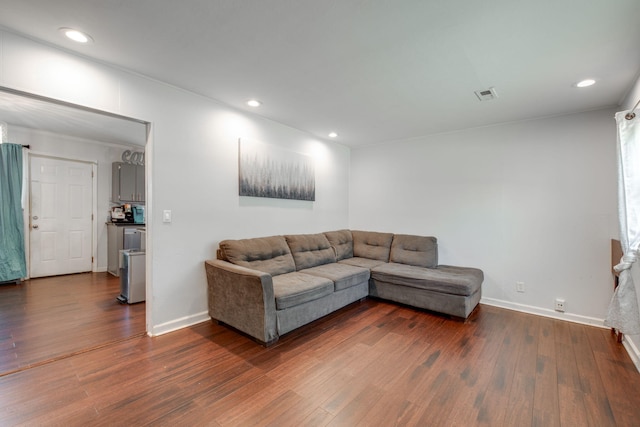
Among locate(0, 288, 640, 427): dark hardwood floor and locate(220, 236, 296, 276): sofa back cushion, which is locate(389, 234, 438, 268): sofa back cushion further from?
locate(220, 236, 296, 276): sofa back cushion

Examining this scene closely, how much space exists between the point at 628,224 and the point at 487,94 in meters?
1.58

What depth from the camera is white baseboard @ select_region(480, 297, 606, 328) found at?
3.03 metres

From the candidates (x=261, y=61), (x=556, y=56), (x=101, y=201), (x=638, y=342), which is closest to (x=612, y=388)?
(x=638, y=342)

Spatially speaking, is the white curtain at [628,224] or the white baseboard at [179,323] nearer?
the white curtain at [628,224]

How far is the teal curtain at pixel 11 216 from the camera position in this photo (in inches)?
164

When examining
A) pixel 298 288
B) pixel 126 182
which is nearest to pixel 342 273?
pixel 298 288

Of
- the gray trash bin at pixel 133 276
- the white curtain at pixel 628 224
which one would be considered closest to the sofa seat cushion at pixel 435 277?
the white curtain at pixel 628 224

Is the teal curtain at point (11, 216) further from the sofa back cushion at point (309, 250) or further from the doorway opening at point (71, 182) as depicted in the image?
the sofa back cushion at point (309, 250)

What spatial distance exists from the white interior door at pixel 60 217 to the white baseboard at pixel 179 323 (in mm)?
3708

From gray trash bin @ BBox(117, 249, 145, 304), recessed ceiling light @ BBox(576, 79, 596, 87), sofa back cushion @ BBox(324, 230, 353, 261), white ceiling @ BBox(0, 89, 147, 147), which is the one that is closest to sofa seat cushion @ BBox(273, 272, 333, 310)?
sofa back cushion @ BBox(324, 230, 353, 261)

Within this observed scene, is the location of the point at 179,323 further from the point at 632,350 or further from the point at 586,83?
the point at 586,83

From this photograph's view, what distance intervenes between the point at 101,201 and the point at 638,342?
7576 millimetres

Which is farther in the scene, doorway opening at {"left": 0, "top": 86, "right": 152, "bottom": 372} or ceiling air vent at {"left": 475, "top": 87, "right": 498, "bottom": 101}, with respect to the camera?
doorway opening at {"left": 0, "top": 86, "right": 152, "bottom": 372}

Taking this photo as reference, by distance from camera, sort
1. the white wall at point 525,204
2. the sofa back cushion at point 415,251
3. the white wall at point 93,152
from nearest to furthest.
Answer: the white wall at point 525,204, the sofa back cushion at point 415,251, the white wall at point 93,152
